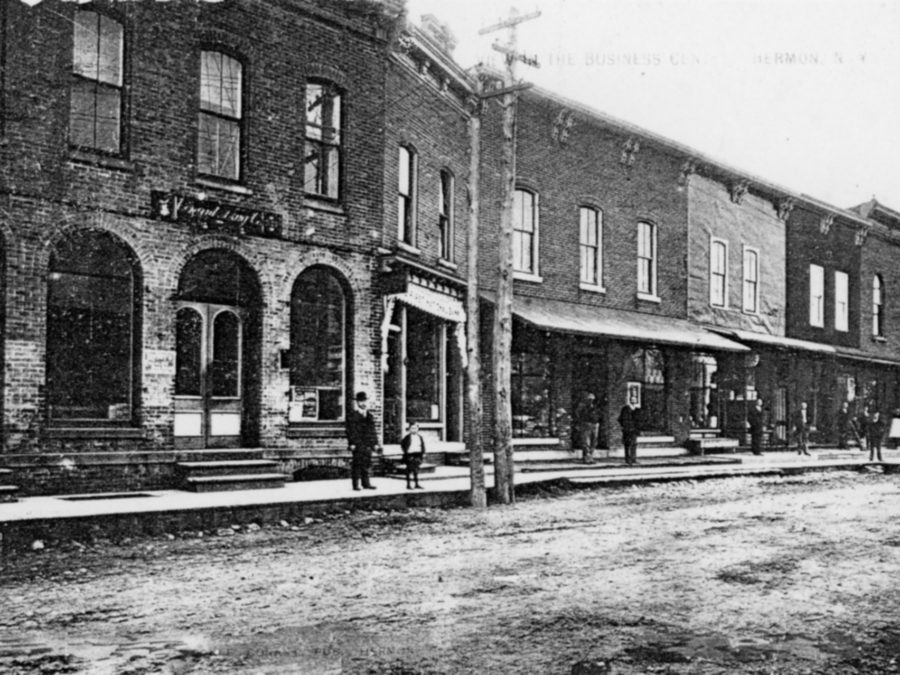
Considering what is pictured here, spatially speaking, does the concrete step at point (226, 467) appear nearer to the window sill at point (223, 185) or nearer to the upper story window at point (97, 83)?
the window sill at point (223, 185)

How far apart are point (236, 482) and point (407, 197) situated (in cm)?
708

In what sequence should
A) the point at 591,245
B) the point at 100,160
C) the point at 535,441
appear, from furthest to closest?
the point at 591,245
the point at 535,441
the point at 100,160

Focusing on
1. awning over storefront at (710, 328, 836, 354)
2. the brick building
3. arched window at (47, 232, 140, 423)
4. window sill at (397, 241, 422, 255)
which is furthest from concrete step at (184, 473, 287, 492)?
awning over storefront at (710, 328, 836, 354)

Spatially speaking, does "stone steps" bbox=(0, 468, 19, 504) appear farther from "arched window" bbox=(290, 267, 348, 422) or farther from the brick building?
"arched window" bbox=(290, 267, 348, 422)

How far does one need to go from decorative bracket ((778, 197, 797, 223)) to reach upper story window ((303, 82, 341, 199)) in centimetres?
1912

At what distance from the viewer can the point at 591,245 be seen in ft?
81.5

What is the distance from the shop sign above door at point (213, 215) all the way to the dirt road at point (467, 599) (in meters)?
5.20

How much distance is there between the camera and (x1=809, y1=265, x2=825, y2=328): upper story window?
110 feet

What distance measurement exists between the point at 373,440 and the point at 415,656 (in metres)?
9.25

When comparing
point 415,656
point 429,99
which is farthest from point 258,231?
point 415,656

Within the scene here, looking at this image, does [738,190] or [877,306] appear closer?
[738,190]

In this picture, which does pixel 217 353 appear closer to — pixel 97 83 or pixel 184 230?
pixel 184 230

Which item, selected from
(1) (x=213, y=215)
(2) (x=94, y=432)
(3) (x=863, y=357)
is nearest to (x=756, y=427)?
(3) (x=863, y=357)

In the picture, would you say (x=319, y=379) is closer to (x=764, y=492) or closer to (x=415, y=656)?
(x=764, y=492)
